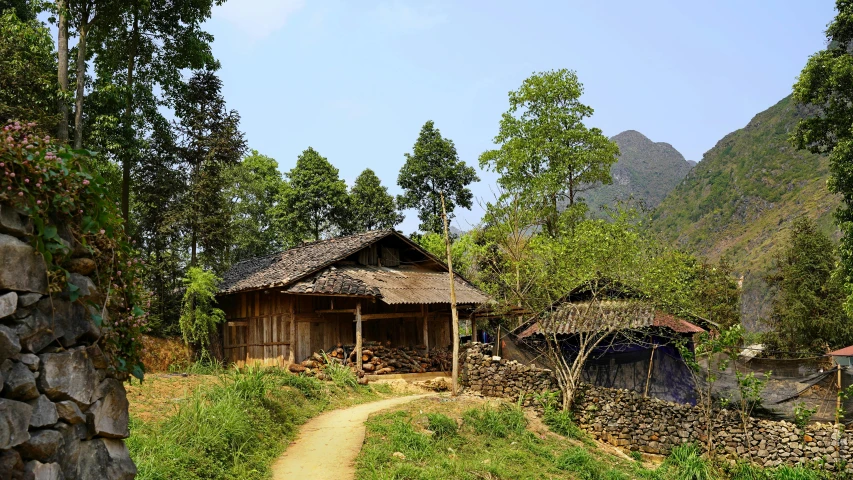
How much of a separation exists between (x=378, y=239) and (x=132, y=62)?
31.5 feet

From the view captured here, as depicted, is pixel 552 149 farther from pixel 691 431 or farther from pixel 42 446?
pixel 42 446

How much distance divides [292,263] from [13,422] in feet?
57.2

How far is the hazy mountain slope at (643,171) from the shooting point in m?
107

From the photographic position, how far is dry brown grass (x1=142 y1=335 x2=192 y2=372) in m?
20.1

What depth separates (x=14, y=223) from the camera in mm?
3729

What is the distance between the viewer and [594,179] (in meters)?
29.0

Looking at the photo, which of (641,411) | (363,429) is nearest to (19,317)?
(363,429)

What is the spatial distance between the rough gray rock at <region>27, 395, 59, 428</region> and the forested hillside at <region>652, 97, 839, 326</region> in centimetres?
4618

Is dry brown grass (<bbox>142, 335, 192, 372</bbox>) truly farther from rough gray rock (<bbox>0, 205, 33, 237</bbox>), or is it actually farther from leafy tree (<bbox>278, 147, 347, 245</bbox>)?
rough gray rock (<bbox>0, 205, 33, 237</bbox>)

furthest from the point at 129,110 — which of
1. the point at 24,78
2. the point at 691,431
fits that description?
the point at 691,431

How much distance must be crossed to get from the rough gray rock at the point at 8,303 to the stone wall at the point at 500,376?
12.5 metres

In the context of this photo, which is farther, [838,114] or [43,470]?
[838,114]

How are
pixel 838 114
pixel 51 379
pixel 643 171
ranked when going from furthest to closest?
pixel 643 171, pixel 838 114, pixel 51 379

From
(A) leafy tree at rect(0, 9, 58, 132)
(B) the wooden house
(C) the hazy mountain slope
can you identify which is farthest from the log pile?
(C) the hazy mountain slope
